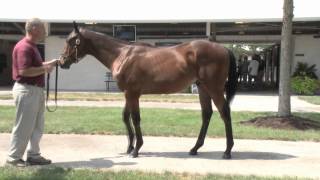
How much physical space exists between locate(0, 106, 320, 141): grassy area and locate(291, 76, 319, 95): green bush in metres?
9.23

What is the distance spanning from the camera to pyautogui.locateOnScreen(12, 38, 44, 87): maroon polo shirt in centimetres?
729

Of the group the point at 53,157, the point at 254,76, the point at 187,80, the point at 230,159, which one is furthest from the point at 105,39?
the point at 254,76

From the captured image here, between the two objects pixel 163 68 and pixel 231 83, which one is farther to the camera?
pixel 231 83

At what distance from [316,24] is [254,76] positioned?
19.6ft

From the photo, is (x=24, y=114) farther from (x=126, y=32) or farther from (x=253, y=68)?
(x=253, y=68)

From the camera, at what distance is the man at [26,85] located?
24.0ft

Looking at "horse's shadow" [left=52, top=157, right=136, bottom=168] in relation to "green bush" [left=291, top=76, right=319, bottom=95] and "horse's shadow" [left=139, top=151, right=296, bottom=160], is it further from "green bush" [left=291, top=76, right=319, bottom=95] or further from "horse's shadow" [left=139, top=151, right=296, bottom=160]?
"green bush" [left=291, top=76, right=319, bottom=95]

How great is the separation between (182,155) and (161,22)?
607 inches

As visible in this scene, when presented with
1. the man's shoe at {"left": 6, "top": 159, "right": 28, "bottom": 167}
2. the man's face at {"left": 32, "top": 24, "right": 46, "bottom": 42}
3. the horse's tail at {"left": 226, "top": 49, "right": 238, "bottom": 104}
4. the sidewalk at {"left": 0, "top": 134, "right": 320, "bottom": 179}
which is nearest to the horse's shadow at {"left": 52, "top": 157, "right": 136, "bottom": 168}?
the sidewalk at {"left": 0, "top": 134, "right": 320, "bottom": 179}

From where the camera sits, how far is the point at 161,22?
77.2 ft
